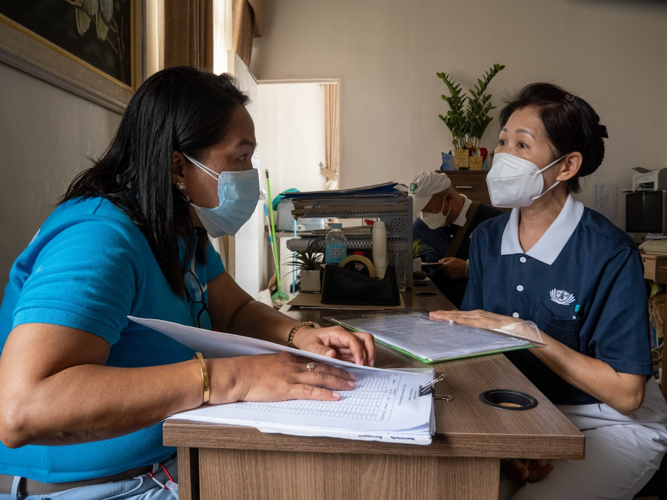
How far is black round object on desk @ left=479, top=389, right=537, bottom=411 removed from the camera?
73 centimetres

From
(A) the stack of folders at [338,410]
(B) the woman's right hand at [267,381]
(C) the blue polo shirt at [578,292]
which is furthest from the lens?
(C) the blue polo shirt at [578,292]

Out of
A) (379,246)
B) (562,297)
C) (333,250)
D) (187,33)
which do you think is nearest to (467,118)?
(187,33)

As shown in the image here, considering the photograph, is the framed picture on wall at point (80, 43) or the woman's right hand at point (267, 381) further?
the framed picture on wall at point (80, 43)

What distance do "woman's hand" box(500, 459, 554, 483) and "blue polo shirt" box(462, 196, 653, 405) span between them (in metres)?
0.22

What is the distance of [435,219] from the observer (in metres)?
2.89

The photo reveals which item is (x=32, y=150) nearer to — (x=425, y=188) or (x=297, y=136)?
(x=425, y=188)

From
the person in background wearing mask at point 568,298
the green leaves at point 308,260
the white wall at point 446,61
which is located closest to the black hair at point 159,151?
the person in background wearing mask at point 568,298

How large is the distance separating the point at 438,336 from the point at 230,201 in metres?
0.55

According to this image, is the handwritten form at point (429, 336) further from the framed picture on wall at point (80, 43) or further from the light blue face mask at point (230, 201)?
the framed picture on wall at point (80, 43)

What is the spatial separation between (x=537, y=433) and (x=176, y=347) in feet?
1.98

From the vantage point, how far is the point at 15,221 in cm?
157

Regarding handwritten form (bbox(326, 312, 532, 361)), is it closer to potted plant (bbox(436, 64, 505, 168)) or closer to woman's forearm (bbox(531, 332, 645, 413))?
woman's forearm (bbox(531, 332, 645, 413))

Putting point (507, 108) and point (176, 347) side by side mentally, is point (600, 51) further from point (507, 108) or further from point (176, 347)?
point (176, 347)

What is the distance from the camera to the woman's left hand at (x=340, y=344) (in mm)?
879
